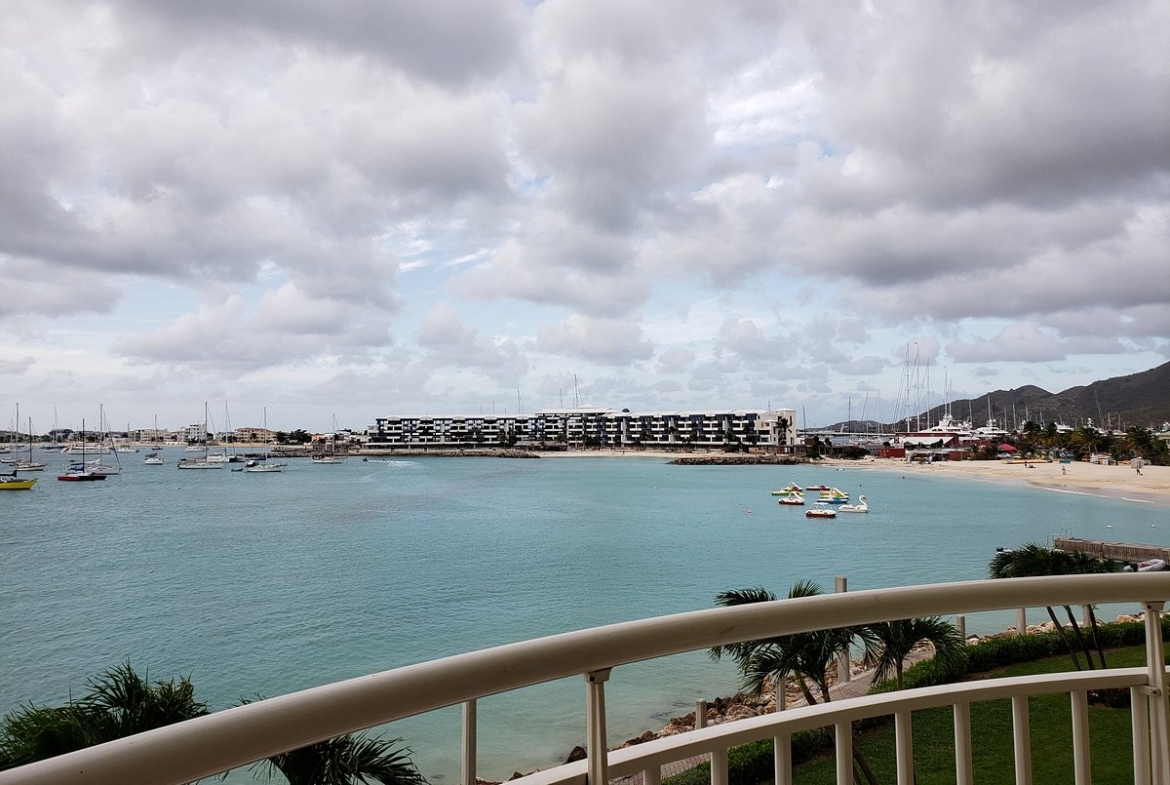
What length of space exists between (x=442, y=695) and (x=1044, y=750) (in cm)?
738

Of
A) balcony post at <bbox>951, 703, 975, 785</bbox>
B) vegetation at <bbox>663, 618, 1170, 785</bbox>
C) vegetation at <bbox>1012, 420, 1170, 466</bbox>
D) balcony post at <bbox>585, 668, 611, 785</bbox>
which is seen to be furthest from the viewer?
vegetation at <bbox>1012, 420, 1170, 466</bbox>

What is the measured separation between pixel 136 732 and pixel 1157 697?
13.3 ft

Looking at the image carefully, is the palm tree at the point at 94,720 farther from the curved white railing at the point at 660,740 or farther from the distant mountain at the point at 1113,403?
the distant mountain at the point at 1113,403

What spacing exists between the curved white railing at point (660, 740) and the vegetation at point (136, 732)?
2425 millimetres

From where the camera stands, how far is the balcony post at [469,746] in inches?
50.6

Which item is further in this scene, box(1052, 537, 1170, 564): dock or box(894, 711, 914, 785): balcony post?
box(1052, 537, 1170, 564): dock

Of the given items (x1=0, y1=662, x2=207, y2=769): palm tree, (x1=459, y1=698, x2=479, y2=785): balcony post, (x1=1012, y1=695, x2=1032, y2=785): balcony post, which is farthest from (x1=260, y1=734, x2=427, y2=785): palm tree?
(x1=1012, y1=695, x2=1032, y2=785): balcony post

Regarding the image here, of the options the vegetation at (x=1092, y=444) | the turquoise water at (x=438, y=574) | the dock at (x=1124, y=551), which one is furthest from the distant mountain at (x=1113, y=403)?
the dock at (x=1124, y=551)

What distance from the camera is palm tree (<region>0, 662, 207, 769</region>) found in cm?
346

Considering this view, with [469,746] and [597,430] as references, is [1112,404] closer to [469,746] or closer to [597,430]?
[597,430]

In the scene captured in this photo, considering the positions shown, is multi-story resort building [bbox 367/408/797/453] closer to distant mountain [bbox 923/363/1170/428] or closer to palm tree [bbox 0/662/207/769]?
distant mountain [bbox 923/363/1170/428]

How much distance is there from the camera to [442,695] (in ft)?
3.46

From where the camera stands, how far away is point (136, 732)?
356cm

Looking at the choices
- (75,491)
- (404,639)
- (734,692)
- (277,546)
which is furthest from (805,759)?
(75,491)
